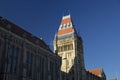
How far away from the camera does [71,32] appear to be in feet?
292

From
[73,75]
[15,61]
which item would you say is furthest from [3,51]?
[73,75]

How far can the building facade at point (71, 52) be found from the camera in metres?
80.8

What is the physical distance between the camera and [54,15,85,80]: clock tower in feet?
265

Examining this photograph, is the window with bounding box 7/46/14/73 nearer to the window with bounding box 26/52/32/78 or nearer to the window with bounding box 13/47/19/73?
the window with bounding box 13/47/19/73

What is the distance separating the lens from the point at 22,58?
53.8 m

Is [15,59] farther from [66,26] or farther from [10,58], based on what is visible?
[66,26]

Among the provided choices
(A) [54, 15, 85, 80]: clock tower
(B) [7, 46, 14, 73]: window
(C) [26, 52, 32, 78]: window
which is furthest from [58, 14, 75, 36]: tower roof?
(B) [7, 46, 14, 73]: window

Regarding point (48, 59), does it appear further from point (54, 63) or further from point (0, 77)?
point (0, 77)

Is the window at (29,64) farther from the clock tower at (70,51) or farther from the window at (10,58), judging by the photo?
the clock tower at (70,51)

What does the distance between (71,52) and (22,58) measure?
32857 mm

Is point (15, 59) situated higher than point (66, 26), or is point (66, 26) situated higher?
point (66, 26)

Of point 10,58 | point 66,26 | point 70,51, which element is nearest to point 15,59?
point 10,58

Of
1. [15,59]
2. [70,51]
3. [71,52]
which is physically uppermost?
[70,51]

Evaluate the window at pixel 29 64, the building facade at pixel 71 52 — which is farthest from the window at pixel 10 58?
the building facade at pixel 71 52
